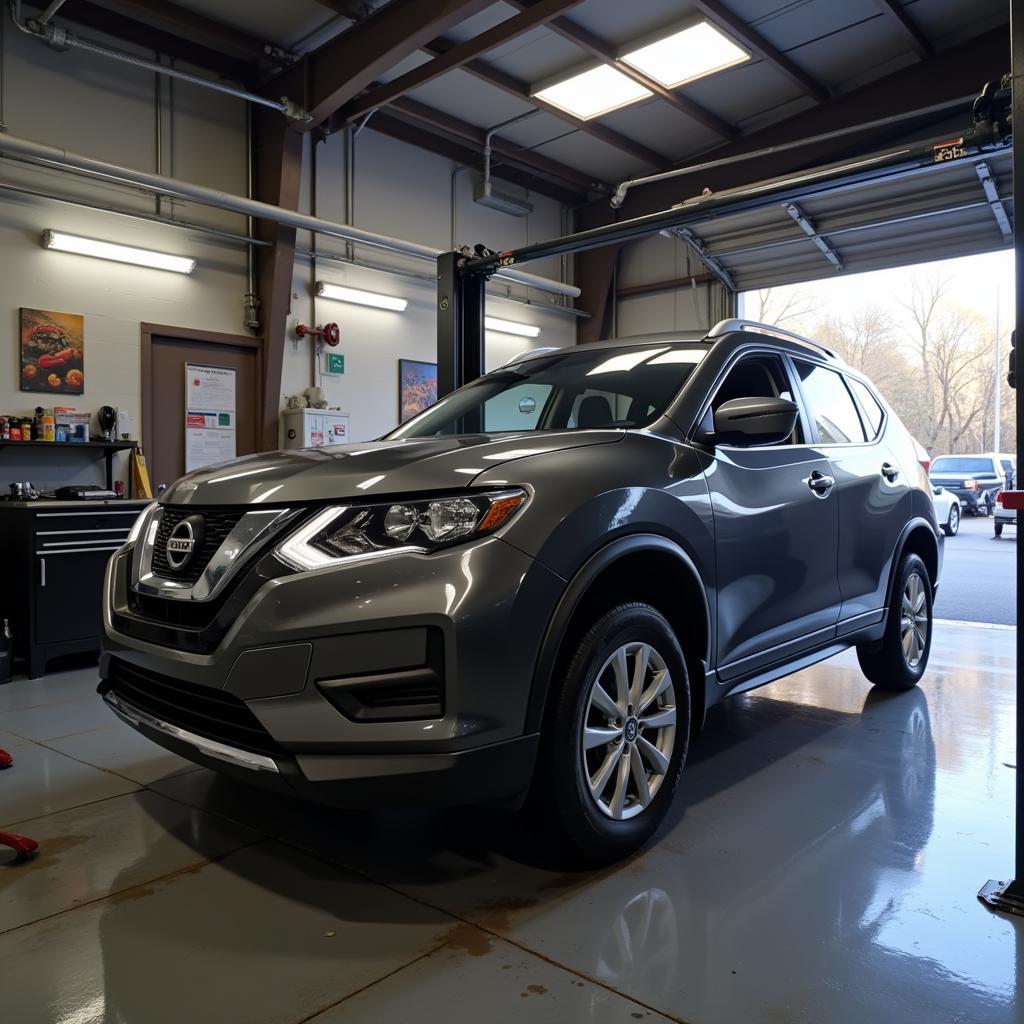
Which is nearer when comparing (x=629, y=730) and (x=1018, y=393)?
(x=1018, y=393)

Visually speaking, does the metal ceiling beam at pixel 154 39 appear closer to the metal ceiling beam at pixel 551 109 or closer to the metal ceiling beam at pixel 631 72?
the metal ceiling beam at pixel 551 109

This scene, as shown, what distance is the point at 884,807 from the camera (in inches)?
99.7

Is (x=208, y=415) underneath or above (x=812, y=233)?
underneath

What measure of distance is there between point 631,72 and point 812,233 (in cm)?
203

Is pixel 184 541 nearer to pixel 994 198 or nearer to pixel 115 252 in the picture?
pixel 115 252

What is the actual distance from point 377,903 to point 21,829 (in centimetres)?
118

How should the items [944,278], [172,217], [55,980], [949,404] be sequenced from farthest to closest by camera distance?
[949,404]
[944,278]
[172,217]
[55,980]

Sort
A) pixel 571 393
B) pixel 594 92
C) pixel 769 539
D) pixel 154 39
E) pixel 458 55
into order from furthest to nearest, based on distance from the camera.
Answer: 1. pixel 594 92
2. pixel 458 55
3. pixel 154 39
4. pixel 571 393
5. pixel 769 539

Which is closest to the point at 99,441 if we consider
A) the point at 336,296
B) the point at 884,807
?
the point at 336,296

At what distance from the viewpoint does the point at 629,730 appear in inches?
83.5

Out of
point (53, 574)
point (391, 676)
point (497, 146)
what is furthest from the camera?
point (497, 146)

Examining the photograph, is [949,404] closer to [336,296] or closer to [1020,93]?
[336,296]

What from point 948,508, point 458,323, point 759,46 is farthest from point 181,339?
point 948,508

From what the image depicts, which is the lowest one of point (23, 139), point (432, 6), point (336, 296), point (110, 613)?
point (110, 613)
